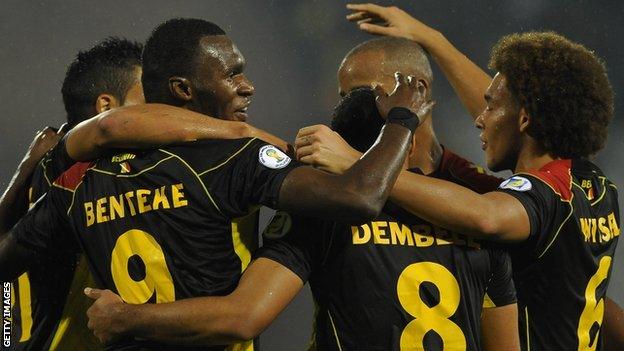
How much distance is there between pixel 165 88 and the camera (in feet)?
8.45

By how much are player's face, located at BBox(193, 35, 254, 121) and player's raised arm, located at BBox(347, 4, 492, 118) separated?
741 millimetres

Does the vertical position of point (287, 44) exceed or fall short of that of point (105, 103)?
it falls short

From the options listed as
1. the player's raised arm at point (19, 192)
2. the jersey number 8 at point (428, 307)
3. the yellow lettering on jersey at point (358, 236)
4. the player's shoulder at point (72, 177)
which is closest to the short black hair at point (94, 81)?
the player's raised arm at point (19, 192)

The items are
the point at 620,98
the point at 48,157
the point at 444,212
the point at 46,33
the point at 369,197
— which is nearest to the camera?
the point at 369,197

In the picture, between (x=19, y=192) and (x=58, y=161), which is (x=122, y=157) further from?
(x=19, y=192)

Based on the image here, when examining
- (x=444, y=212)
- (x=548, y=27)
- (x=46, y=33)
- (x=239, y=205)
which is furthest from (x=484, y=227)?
(x=548, y=27)

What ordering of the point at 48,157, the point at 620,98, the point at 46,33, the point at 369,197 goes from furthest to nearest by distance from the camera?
the point at 620,98, the point at 46,33, the point at 48,157, the point at 369,197

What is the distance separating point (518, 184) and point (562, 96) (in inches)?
15.7

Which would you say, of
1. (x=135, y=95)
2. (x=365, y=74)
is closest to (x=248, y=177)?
(x=365, y=74)

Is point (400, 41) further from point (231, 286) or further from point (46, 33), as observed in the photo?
point (46, 33)

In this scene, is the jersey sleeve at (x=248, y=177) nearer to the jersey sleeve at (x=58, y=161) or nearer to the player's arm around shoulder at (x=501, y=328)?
the jersey sleeve at (x=58, y=161)

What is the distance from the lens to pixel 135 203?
2.36 m

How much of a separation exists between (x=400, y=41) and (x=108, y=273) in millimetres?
1225

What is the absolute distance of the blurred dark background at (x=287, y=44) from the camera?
6.29 m
